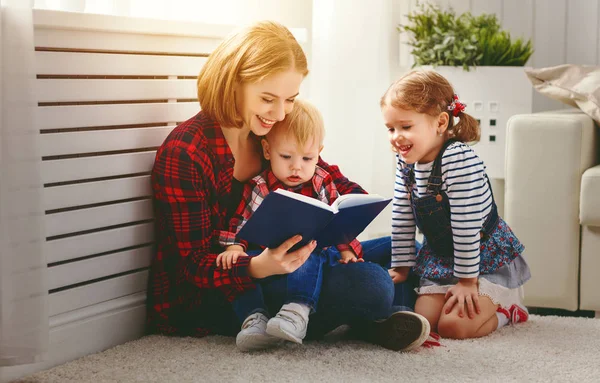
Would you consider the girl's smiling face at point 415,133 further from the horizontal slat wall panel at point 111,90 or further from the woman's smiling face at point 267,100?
the horizontal slat wall panel at point 111,90

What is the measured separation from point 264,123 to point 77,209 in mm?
421

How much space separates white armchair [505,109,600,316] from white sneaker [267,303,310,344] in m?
0.75

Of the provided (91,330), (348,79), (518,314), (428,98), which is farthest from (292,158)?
(348,79)

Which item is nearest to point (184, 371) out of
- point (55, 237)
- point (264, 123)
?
point (55, 237)

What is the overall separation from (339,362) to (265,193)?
0.40 meters

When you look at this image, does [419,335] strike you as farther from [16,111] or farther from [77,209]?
[16,111]

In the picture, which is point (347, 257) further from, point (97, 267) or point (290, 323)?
point (97, 267)

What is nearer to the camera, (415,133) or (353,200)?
(353,200)

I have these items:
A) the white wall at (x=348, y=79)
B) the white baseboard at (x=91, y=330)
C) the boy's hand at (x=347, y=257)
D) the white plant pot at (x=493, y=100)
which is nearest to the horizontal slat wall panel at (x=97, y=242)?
the white baseboard at (x=91, y=330)

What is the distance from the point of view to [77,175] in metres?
1.56

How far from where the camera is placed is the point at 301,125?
1667 millimetres

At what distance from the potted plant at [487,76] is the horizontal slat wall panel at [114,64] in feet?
3.85

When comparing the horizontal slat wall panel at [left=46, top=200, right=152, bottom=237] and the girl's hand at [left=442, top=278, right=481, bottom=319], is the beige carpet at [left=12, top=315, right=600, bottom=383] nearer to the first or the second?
the girl's hand at [left=442, top=278, right=481, bottom=319]

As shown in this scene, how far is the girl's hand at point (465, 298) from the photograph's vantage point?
172 cm
